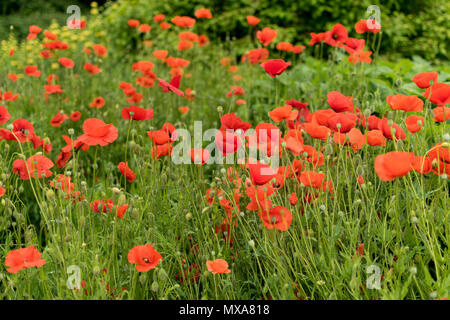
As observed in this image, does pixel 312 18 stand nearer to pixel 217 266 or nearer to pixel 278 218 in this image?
pixel 278 218

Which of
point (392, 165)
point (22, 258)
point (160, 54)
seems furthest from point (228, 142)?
point (160, 54)

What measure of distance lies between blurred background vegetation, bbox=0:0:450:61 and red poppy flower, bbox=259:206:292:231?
3.63m

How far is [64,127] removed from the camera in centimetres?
297

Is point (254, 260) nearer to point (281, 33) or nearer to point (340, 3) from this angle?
point (281, 33)

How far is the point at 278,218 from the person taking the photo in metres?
1.37

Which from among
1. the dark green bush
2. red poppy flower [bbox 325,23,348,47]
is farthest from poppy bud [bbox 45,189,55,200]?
the dark green bush

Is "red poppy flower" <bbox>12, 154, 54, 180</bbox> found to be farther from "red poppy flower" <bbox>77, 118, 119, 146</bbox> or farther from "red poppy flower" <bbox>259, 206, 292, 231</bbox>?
"red poppy flower" <bbox>259, 206, 292, 231</bbox>

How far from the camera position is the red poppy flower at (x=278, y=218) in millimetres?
1335

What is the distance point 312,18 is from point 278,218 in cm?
411

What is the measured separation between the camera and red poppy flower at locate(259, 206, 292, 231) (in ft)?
4.38

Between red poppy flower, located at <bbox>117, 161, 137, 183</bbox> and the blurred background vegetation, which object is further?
the blurred background vegetation

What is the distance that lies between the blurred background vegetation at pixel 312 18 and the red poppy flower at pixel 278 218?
3.63 m

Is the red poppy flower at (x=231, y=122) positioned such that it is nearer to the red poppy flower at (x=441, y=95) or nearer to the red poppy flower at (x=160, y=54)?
the red poppy flower at (x=441, y=95)
